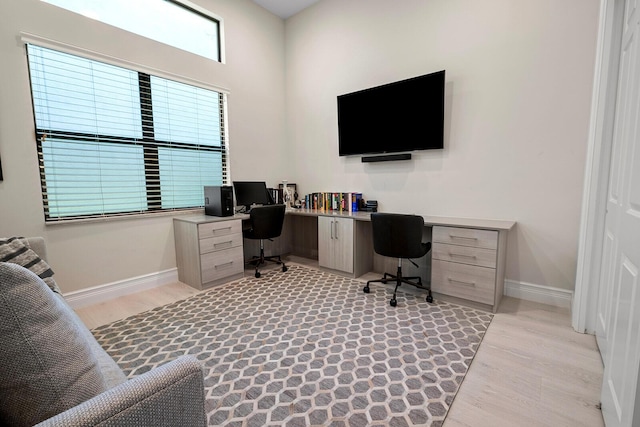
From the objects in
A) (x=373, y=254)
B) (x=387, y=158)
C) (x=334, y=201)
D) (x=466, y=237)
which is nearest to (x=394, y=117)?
(x=387, y=158)

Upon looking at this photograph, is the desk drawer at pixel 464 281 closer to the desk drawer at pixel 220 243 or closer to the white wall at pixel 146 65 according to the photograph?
the desk drawer at pixel 220 243

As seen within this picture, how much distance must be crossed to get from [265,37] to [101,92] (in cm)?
231

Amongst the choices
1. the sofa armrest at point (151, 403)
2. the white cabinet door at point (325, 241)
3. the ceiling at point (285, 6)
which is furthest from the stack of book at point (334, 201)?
the sofa armrest at point (151, 403)

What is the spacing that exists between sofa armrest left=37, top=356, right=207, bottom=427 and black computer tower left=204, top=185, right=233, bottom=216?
102 inches

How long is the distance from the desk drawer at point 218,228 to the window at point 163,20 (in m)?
2.06

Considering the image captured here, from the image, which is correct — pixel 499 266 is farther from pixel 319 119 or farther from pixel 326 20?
pixel 326 20

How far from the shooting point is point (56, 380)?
0.65 metres

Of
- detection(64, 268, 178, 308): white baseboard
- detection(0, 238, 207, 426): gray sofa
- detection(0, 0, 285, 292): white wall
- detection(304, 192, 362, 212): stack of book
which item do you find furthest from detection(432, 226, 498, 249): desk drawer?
detection(64, 268, 178, 308): white baseboard

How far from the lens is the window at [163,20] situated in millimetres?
2736

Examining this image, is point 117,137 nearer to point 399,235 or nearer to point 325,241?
point 325,241

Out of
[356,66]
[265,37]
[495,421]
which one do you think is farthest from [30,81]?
[495,421]

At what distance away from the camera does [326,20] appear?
3842 mm

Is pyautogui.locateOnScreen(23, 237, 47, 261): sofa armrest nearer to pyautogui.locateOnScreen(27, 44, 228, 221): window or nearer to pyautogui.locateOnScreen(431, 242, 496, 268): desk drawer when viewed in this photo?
pyautogui.locateOnScreen(27, 44, 228, 221): window

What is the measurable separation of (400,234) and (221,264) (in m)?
1.93
